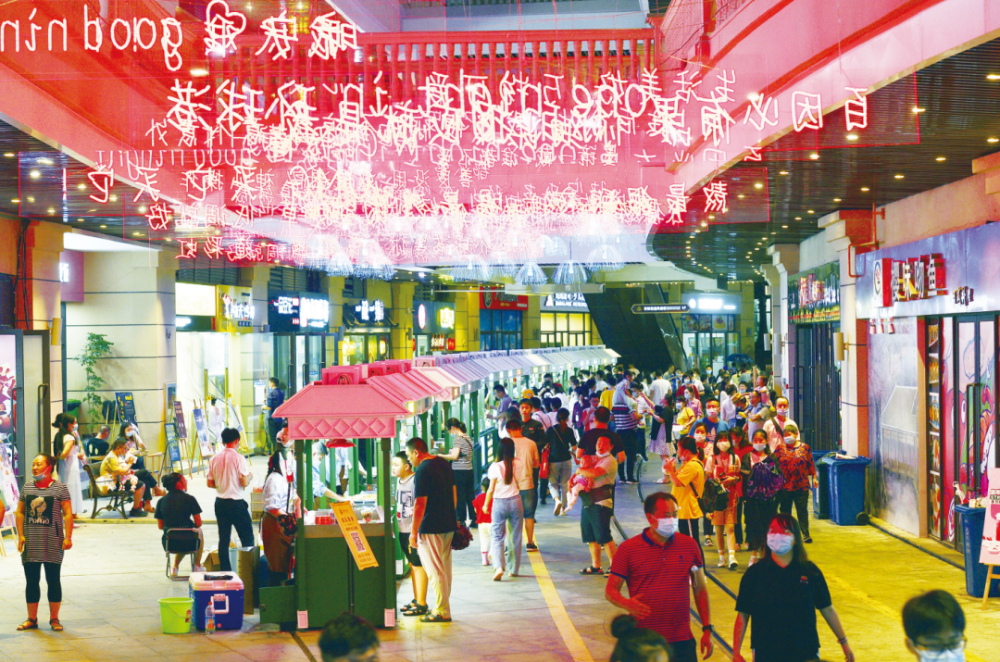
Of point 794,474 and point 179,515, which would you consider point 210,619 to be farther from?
point 794,474

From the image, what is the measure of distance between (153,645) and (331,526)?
1.69 m

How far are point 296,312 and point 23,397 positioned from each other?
1171 cm

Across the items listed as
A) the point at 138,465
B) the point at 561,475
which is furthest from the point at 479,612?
the point at 138,465

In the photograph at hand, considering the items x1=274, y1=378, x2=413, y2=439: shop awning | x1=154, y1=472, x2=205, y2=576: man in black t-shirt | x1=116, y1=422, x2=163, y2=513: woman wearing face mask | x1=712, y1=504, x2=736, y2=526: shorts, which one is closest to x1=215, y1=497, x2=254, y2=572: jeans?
x1=154, y1=472, x2=205, y2=576: man in black t-shirt

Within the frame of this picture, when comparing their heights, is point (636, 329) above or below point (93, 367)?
above

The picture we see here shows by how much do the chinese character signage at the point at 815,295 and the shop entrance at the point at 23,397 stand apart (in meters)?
11.9

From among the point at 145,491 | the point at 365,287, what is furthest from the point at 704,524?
the point at 365,287

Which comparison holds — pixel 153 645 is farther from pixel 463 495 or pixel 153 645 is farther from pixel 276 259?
pixel 276 259

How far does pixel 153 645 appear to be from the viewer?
8117 mm

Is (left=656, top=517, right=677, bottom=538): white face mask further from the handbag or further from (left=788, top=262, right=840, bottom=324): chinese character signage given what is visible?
(left=788, top=262, right=840, bottom=324): chinese character signage

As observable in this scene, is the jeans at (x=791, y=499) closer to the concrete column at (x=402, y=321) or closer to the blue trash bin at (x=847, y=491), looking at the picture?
the blue trash bin at (x=847, y=491)

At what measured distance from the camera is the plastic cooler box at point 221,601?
8586 millimetres

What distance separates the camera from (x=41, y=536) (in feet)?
28.0

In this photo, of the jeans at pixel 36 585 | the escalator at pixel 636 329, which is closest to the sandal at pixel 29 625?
the jeans at pixel 36 585
